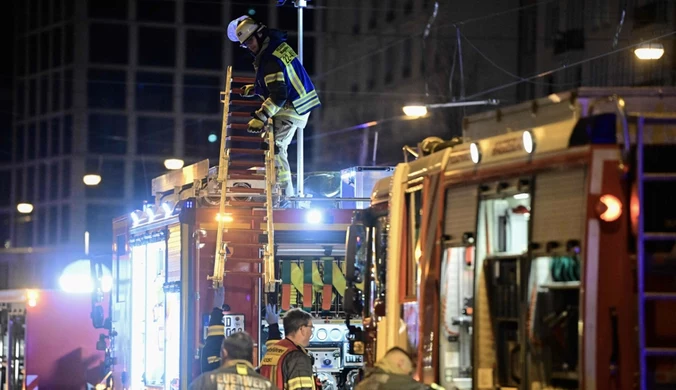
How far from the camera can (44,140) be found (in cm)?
7981

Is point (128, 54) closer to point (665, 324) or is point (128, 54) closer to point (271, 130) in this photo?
point (271, 130)

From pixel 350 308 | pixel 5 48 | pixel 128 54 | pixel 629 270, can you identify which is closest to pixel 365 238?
pixel 350 308

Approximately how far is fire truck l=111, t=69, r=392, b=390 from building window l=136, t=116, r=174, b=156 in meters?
63.7

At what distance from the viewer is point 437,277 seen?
844 centimetres

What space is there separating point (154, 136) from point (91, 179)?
15.8 feet

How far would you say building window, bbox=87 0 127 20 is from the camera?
76.7m

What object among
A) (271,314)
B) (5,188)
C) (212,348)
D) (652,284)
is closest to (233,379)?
(652,284)

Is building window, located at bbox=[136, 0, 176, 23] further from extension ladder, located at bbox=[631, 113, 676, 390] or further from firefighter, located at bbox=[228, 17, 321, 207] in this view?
extension ladder, located at bbox=[631, 113, 676, 390]

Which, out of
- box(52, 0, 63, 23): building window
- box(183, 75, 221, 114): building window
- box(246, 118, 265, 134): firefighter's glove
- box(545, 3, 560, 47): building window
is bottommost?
box(246, 118, 265, 134): firefighter's glove

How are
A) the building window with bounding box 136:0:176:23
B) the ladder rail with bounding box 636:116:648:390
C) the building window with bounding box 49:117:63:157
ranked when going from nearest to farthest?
1. the ladder rail with bounding box 636:116:648:390
2. the building window with bounding box 136:0:176:23
3. the building window with bounding box 49:117:63:157

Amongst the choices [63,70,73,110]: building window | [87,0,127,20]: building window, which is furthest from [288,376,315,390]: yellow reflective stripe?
[63,70,73,110]: building window

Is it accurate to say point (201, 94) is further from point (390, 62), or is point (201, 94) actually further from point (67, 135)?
point (390, 62)

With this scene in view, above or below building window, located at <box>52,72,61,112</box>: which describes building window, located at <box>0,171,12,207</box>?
below

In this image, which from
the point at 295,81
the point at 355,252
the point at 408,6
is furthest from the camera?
the point at 408,6
